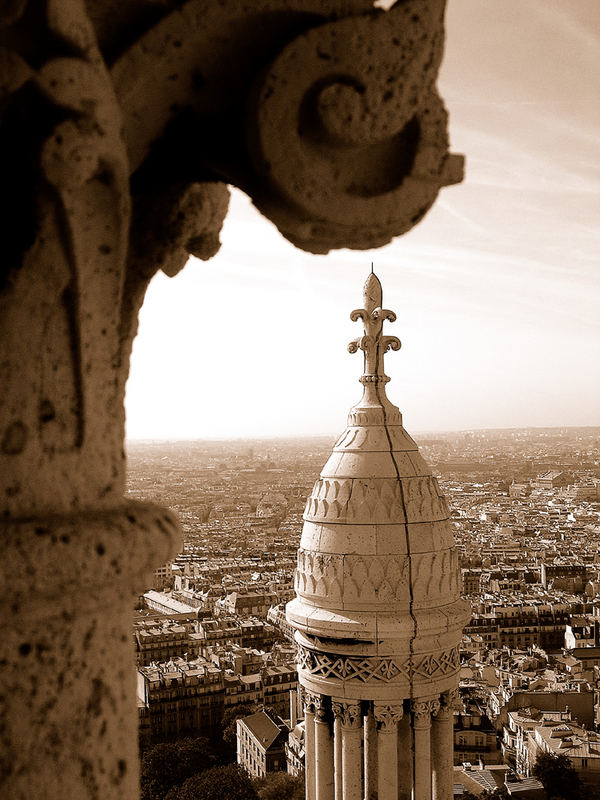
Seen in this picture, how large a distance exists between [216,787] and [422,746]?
15.4 metres

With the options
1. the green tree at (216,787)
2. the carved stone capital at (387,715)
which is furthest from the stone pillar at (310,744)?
the green tree at (216,787)

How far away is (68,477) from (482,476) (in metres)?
64.9

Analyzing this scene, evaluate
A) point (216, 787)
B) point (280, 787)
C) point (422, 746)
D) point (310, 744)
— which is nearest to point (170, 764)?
point (216, 787)

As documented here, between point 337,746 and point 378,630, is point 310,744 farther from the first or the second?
point 378,630

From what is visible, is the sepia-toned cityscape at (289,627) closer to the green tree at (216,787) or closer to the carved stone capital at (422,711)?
the green tree at (216,787)

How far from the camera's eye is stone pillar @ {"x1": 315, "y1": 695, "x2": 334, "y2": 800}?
3.44 metres

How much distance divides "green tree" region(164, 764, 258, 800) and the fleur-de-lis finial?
1493cm

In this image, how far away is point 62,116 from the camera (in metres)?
0.78

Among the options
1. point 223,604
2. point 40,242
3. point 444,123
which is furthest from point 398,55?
point 223,604

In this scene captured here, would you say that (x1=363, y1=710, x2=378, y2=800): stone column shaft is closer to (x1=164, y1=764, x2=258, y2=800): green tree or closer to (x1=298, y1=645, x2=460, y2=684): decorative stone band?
(x1=298, y1=645, x2=460, y2=684): decorative stone band

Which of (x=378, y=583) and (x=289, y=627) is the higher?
(x=378, y=583)

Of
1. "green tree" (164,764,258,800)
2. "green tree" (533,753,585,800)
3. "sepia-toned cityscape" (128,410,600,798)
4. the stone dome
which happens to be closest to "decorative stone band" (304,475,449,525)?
the stone dome

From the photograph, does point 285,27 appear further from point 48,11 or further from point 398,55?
point 48,11

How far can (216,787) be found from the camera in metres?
17.7
